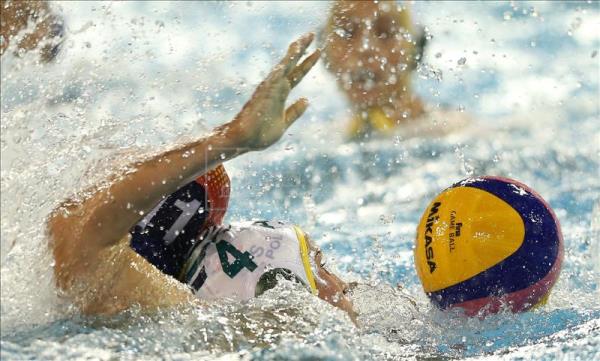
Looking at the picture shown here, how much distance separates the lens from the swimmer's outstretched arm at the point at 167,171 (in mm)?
1571

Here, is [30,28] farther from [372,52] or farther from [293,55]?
[372,52]

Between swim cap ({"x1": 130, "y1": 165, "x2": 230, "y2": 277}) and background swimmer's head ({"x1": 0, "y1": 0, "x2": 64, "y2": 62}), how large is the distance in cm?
48

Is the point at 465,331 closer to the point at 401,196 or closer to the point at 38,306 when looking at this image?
the point at 38,306

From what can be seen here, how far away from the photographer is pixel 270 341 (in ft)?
5.44

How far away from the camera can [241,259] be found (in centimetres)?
183

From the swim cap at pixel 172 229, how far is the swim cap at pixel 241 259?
3cm

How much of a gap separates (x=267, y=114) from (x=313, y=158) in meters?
2.41

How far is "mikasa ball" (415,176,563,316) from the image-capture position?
1992 millimetres

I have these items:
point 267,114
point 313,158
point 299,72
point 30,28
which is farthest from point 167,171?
point 313,158

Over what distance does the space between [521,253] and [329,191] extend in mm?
1720

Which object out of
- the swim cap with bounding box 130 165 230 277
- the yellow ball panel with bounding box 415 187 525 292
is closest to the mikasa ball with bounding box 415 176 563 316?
the yellow ball panel with bounding box 415 187 525 292

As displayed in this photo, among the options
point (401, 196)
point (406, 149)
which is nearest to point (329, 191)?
point (401, 196)

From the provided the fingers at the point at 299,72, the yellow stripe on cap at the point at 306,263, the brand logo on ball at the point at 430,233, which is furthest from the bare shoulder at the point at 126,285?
the brand logo on ball at the point at 430,233

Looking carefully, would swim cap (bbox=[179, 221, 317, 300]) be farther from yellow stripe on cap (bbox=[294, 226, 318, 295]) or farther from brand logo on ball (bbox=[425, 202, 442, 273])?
brand logo on ball (bbox=[425, 202, 442, 273])
